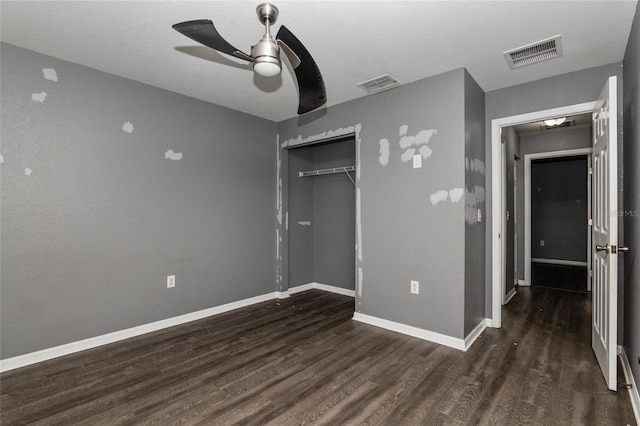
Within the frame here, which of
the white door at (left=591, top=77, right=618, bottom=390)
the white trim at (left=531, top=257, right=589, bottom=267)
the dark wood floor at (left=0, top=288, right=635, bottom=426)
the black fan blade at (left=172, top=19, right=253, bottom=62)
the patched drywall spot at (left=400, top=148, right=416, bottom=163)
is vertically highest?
the black fan blade at (left=172, top=19, right=253, bottom=62)

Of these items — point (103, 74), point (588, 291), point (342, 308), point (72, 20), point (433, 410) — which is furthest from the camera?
point (588, 291)

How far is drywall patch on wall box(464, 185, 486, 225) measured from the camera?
9.41 ft

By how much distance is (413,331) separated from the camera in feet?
10.0

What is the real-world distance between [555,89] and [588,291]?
3.35 m

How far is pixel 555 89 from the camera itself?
9.60ft

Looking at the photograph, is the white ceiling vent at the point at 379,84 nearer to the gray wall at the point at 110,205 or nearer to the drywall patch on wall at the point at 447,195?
the drywall patch on wall at the point at 447,195

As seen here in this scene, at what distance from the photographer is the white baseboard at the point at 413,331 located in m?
2.80

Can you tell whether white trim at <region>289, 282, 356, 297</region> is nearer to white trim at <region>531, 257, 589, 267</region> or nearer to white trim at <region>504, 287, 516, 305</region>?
white trim at <region>504, 287, 516, 305</region>

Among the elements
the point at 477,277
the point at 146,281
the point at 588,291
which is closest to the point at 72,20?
the point at 146,281

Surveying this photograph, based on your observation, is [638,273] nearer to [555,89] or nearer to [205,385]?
[555,89]

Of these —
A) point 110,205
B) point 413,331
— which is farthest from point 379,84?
point 110,205

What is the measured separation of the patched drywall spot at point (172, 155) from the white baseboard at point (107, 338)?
67.3 inches

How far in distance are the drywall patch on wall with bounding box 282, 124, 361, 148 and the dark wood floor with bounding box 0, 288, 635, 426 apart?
2179 mm

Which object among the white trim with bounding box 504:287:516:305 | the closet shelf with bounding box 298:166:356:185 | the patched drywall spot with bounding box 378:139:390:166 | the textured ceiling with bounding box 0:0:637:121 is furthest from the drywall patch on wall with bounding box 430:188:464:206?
the white trim with bounding box 504:287:516:305
